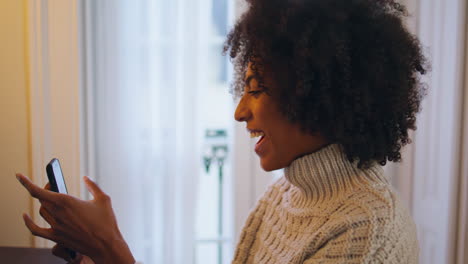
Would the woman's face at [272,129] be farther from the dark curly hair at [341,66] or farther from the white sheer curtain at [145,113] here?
the white sheer curtain at [145,113]

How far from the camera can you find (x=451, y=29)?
1.43 meters

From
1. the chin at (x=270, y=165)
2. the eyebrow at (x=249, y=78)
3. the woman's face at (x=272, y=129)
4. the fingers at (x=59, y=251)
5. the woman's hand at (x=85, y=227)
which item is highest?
the eyebrow at (x=249, y=78)

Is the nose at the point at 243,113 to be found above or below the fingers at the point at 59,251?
above

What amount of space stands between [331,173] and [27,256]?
916 millimetres

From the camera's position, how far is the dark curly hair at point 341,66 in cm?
62

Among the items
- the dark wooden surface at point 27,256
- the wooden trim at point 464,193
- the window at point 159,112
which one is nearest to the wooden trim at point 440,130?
the wooden trim at point 464,193

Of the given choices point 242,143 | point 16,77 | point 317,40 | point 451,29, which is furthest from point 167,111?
point 451,29

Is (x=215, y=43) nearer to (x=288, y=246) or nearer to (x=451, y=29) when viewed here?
(x=451, y=29)

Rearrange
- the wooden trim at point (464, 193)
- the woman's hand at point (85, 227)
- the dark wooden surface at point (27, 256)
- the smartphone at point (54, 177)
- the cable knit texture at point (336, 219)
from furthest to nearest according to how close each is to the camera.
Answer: the wooden trim at point (464, 193), the dark wooden surface at point (27, 256), the smartphone at point (54, 177), the woman's hand at point (85, 227), the cable knit texture at point (336, 219)

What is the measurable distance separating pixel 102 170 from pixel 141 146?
19 centimetres

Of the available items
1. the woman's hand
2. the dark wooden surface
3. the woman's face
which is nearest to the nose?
the woman's face

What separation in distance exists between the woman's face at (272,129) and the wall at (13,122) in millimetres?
1103

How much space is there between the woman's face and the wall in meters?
1.10

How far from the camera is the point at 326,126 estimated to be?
0.67 meters
